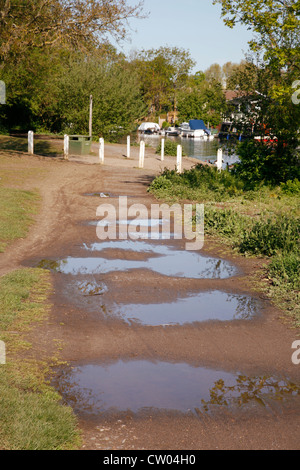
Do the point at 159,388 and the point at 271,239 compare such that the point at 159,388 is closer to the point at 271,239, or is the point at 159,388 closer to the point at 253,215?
the point at 271,239

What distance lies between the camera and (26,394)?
485 cm

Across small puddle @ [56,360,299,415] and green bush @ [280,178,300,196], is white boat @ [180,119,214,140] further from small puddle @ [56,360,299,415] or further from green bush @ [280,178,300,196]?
small puddle @ [56,360,299,415]

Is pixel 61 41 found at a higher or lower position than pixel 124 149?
higher

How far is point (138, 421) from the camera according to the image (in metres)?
4.75

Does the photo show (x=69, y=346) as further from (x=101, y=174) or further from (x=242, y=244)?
(x=101, y=174)

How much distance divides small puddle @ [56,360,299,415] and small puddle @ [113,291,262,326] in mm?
1427

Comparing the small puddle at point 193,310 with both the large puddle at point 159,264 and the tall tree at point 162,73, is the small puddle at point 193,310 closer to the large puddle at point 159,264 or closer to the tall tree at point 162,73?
the large puddle at point 159,264

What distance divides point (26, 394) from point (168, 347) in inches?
82.3

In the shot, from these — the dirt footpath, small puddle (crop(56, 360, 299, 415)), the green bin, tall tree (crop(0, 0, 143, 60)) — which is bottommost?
small puddle (crop(56, 360, 299, 415))

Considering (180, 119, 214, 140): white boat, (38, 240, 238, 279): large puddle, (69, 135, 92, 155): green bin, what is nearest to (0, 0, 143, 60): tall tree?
(69, 135, 92, 155): green bin

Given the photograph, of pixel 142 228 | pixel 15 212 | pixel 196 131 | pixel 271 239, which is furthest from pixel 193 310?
pixel 196 131

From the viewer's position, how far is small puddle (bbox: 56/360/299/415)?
5.07 m
